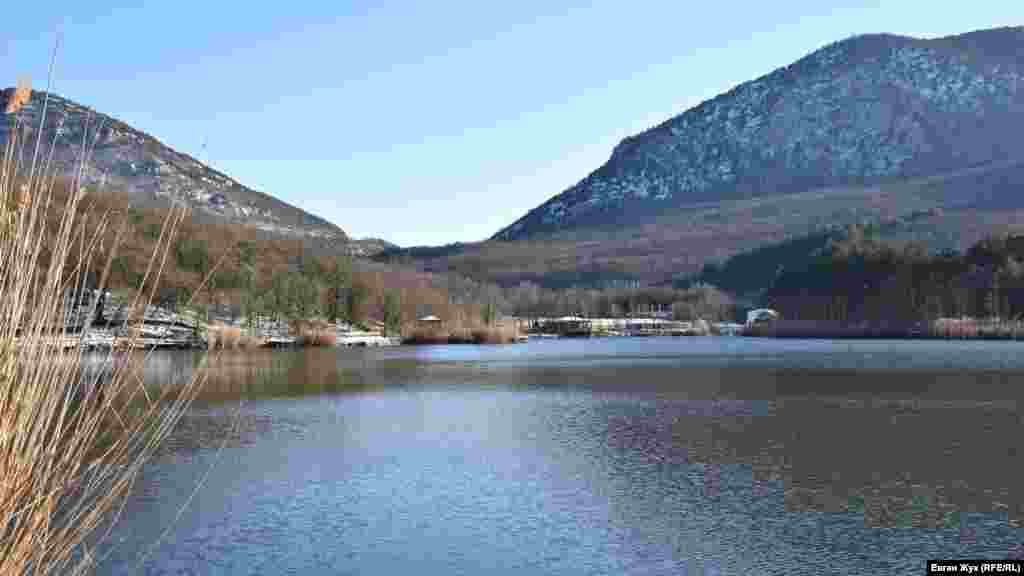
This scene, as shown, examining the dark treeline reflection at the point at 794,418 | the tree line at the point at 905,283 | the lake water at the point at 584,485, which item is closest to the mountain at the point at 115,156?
the dark treeline reflection at the point at 794,418

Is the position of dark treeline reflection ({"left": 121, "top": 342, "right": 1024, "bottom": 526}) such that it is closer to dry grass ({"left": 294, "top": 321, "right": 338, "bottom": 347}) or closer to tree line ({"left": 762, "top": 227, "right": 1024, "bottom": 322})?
dry grass ({"left": 294, "top": 321, "right": 338, "bottom": 347})

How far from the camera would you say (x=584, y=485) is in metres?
14.1

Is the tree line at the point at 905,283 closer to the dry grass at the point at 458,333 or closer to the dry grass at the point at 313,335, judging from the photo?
the dry grass at the point at 458,333

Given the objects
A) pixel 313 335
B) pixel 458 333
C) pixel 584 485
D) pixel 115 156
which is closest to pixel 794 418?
pixel 584 485

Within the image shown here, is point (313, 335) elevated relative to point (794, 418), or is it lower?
elevated

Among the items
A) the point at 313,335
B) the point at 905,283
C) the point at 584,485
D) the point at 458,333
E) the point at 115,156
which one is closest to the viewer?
the point at 115,156

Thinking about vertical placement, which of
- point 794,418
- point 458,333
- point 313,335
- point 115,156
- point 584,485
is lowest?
point 584,485

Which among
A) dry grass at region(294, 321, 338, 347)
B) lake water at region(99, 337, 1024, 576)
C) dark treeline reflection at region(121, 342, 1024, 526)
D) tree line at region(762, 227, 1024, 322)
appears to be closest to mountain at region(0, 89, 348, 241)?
dark treeline reflection at region(121, 342, 1024, 526)

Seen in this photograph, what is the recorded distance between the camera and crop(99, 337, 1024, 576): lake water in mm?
10312

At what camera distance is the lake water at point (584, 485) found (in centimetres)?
1031

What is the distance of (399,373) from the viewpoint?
3956cm

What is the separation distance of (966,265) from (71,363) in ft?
333

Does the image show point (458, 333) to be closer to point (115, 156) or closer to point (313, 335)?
point (313, 335)

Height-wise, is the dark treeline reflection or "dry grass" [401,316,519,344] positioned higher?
"dry grass" [401,316,519,344]
